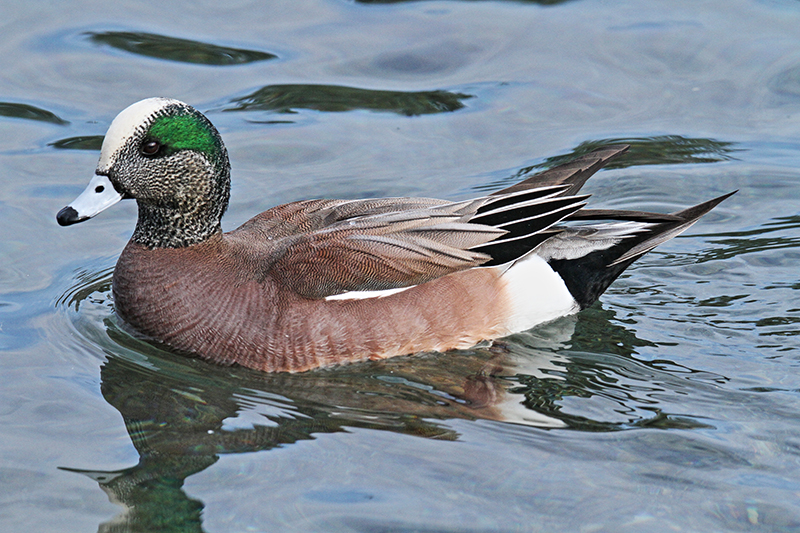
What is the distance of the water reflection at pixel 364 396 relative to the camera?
15.4 feet

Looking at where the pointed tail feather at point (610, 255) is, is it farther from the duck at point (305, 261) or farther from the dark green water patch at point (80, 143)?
→ the dark green water patch at point (80, 143)

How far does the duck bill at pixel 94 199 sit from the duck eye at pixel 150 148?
10.0 inches

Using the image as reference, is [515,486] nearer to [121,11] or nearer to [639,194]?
[639,194]

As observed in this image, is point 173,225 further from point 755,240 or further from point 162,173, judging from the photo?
point 755,240

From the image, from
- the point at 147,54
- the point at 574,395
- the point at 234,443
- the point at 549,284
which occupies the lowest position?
the point at 234,443

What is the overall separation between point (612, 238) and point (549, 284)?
442mm

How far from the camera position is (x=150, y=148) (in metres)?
5.37

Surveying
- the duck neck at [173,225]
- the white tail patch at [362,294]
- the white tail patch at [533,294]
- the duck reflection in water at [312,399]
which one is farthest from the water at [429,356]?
the duck neck at [173,225]

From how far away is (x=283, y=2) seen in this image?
10.0 m

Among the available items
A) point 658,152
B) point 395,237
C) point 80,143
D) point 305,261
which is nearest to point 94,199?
point 305,261

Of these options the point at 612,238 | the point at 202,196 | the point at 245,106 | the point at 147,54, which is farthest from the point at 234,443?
the point at 147,54

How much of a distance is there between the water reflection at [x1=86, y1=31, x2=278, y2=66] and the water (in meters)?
0.02

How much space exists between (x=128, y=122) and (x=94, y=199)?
45cm

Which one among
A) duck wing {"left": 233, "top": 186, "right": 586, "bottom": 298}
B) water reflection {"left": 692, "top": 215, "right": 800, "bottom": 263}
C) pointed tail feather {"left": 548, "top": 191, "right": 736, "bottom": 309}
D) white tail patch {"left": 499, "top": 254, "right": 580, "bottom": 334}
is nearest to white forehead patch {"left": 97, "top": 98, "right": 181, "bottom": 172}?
duck wing {"left": 233, "top": 186, "right": 586, "bottom": 298}
